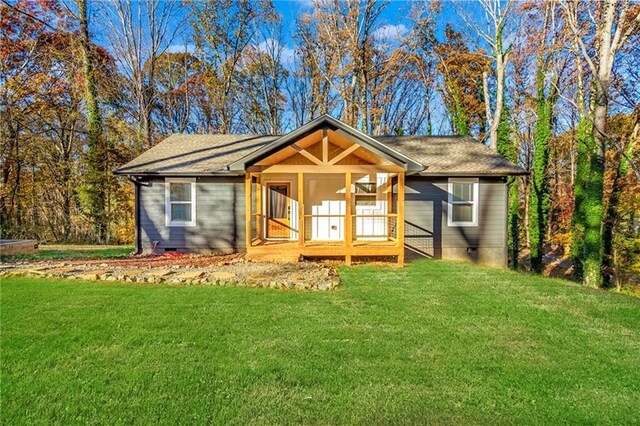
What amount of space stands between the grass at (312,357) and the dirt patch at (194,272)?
609mm

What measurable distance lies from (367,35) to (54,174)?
19075mm

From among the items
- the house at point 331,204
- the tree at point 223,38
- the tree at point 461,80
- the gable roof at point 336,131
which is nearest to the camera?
the gable roof at point 336,131

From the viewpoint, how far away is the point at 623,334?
4.77 metres

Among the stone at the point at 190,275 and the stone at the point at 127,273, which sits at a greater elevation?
the stone at the point at 127,273

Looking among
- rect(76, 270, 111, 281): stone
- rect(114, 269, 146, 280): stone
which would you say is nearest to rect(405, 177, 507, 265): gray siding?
rect(114, 269, 146, 280): stone

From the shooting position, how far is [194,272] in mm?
7809

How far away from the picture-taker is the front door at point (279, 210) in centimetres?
1184

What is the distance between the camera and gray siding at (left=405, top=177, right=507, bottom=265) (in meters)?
11.1

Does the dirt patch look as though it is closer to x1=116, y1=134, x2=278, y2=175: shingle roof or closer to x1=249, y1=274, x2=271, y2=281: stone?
x1=249, y1=274, x2=271, y2=281: stone

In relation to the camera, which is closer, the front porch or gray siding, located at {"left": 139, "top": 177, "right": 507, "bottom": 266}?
the front porch

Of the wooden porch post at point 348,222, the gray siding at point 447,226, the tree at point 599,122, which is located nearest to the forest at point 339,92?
the tree at point 599,122

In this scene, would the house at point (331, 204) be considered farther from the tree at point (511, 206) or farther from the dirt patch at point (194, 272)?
the tree at point (511, 206)

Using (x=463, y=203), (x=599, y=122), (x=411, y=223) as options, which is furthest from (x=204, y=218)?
(x=599, y=122)

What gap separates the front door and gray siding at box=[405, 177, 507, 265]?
410cm
